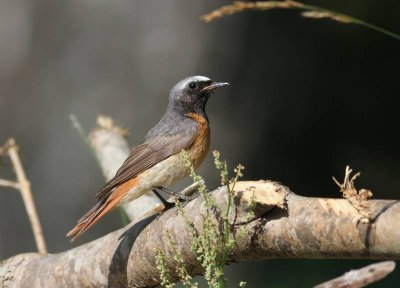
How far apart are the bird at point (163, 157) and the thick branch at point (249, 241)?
0.29 m

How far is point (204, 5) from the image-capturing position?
7.18m

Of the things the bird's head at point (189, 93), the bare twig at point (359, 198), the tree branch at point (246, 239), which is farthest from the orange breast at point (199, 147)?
the bare twig at point (359, 198)

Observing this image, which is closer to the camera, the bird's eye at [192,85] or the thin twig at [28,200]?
the thin twig at [28,200]

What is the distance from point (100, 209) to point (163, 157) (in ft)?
1.72

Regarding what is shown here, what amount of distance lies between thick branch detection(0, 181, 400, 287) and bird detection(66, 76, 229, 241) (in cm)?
29

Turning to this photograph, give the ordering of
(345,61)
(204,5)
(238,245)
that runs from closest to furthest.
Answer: (238,245) < (204,5) < (345,61)

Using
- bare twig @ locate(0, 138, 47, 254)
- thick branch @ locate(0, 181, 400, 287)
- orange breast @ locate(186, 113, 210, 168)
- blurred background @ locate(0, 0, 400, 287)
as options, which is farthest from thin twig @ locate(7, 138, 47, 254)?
blurred background @ locate(0, 0, 400, 287)

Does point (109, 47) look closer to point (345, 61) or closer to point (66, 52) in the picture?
point (66, 52)

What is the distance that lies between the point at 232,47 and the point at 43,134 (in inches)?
72.6

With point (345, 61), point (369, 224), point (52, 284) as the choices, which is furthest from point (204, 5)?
point (369, 224)

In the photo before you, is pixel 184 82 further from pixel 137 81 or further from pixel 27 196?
pixel 137 81

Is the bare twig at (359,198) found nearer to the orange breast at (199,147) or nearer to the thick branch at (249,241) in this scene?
the thick branch at (249,241)

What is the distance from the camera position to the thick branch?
2500 mm

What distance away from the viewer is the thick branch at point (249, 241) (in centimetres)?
250
